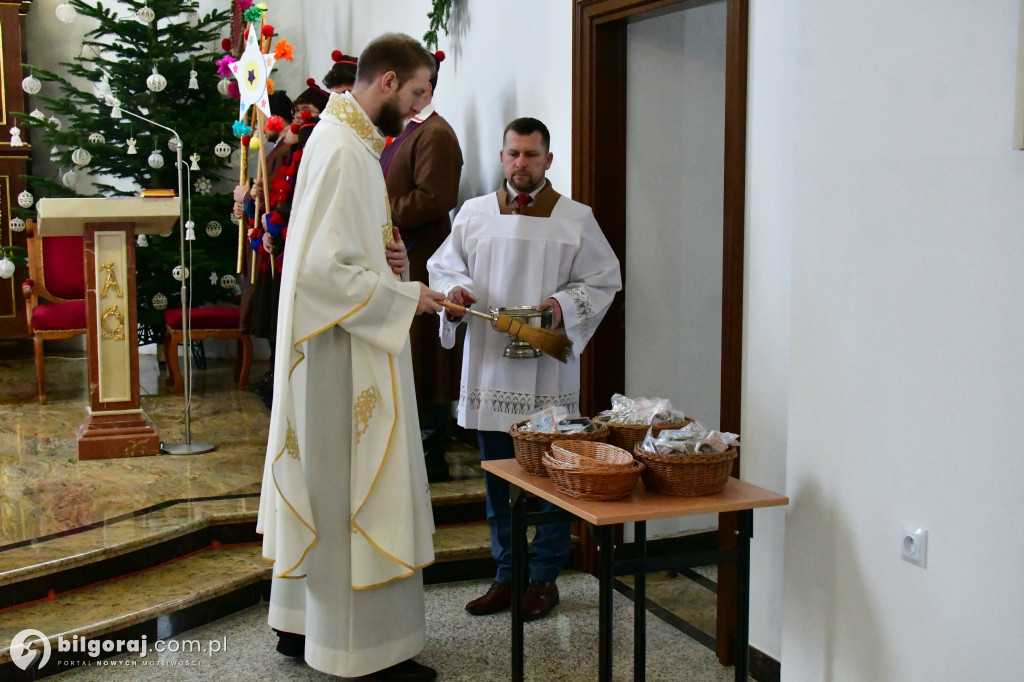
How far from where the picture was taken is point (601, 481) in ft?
8.36

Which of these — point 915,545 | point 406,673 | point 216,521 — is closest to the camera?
point 915,545

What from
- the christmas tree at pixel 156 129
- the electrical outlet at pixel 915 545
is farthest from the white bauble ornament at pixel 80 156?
the electrical outlet at pixel 915 545

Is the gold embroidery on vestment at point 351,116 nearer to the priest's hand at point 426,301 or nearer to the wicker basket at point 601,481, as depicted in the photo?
the priest's hand at point 426,301

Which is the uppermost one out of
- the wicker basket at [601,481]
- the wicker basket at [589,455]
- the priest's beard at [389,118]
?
the priest's beard at [389,118]

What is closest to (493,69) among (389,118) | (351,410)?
(389,118)

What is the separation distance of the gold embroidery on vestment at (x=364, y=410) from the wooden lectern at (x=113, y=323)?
2638mm

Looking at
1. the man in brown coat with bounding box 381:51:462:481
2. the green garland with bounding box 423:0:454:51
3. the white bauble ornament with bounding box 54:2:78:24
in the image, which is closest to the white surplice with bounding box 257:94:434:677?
the man in brown coat with bounding box 381:51:462:481

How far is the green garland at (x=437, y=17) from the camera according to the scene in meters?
5.46

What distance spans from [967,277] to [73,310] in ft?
19.7

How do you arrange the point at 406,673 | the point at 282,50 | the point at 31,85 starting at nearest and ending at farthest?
1. the point at 406,673
2. the point at 282,50
3. the point at 31,85

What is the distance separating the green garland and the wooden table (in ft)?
10.6

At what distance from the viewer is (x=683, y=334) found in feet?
14.3

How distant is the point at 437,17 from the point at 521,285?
7.74 feet

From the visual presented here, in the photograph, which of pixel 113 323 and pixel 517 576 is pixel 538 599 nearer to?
pixel 517 576
